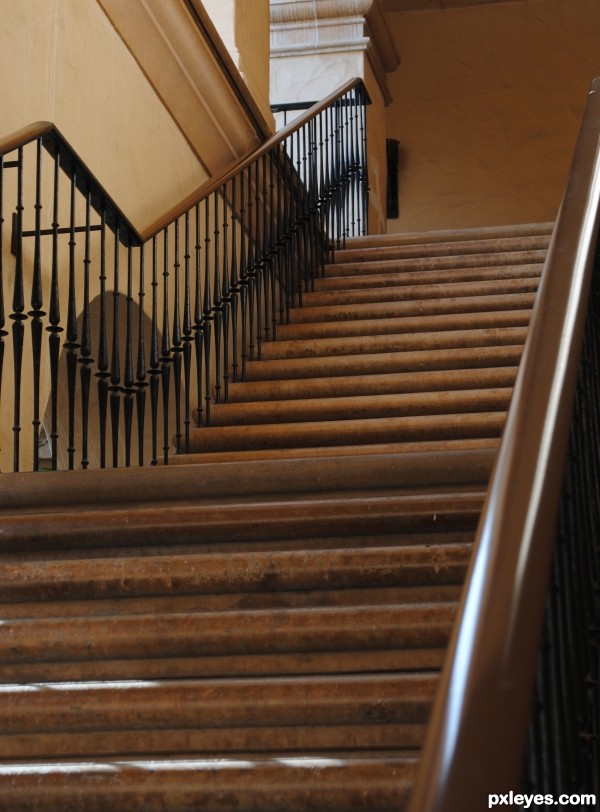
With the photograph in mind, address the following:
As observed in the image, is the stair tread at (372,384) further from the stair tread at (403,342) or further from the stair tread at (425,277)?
the stair tread at (425,277)

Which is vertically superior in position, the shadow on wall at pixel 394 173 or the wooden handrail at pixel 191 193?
the shadow on wall at pixel 394 173

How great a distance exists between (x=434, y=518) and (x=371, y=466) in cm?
44

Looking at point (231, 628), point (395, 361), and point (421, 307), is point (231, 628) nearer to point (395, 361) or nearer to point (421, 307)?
point (395, 361)

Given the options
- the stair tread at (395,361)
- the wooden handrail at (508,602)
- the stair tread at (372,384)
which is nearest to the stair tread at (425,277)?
the stair tread at (395,361)

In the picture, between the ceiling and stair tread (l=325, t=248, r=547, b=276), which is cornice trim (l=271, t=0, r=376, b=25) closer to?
the ceiling

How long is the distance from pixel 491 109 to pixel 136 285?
317 inches

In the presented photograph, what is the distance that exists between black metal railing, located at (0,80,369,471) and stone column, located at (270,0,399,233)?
991mm

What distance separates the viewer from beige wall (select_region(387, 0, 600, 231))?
42.8 ft

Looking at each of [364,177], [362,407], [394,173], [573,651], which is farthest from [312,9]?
[573,651]

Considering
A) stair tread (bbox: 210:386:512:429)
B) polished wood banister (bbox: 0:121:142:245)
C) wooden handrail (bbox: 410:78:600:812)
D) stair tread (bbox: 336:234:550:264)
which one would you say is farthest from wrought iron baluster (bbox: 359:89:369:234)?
wooden handrail (bbox: 410:78:600:812)

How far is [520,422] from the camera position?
1485mm

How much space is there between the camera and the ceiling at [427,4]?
13.4 m

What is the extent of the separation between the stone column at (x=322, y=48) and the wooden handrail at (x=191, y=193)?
2.23 m

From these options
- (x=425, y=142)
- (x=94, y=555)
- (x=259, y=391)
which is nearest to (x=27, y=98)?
(x=259, y=391)
